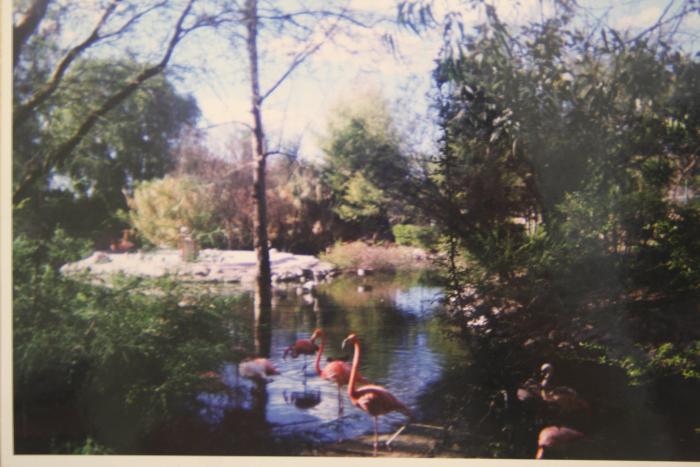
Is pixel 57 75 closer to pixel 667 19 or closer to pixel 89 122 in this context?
pixel 89 122

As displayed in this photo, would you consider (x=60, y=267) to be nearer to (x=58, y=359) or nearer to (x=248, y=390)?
(x=58, y=359)

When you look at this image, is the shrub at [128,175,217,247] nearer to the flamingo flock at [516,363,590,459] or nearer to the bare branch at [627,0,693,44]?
the flamingo flock at [516,363,590,459]

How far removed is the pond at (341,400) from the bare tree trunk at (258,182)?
0.07 metres

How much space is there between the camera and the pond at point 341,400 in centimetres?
259

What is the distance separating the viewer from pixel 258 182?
279 cm

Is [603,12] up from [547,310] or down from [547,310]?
up

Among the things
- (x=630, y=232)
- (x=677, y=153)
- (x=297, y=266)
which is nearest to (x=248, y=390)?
(x=297, y=266)

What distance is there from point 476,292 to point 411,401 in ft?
1.62

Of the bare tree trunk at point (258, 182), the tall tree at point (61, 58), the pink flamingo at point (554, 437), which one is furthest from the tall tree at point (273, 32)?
the pink flamingo at point (554, 437)

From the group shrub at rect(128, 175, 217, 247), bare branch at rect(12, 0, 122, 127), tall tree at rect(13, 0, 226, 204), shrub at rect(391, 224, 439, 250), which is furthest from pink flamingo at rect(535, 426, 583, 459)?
bare branch at rect(12, 0, 122, 127)

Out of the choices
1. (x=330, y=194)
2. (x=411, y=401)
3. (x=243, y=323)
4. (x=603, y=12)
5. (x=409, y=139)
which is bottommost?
(x=411, y=401)

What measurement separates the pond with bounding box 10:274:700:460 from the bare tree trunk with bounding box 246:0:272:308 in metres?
0.07

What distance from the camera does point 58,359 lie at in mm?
2730

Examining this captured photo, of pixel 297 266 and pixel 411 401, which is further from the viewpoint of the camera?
pixel 297 266
